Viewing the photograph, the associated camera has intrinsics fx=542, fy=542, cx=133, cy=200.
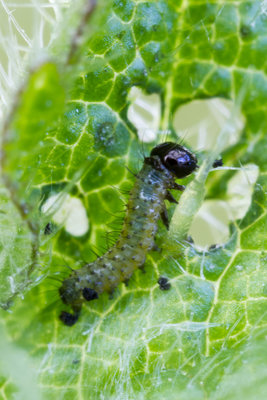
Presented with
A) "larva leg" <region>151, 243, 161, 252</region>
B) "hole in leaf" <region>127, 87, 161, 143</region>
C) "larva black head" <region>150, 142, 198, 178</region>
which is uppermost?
"hole in leaf" <region>127, 87, 161, 143</region>

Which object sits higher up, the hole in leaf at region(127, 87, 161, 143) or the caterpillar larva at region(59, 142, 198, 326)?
the hole in leaf at region(127, 87, 161, 143)

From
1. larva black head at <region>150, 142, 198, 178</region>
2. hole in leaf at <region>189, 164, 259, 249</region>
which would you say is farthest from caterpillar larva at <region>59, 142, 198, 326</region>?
hole in leaf at <region>189, 164, 259, 249</region>

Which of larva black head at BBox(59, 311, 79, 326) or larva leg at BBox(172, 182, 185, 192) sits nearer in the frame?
larva black head at BBox(59, 311, 79, 326)

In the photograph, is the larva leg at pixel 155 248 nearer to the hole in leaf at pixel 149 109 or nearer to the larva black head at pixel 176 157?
the larva black head at pixel 176 157

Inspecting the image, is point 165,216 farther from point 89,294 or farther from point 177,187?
point 89,294

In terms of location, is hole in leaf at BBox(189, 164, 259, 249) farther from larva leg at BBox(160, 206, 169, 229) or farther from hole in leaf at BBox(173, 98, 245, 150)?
hole in leaf at BBox(173, 98, 245, 150)

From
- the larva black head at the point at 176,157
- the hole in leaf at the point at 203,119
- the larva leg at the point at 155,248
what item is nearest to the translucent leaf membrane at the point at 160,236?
the larva leg at the point at 155,248

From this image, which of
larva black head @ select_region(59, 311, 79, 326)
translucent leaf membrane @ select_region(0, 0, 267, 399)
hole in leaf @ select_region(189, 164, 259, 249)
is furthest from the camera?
hole in leaf @ select_region(189, 164, 259, 249)

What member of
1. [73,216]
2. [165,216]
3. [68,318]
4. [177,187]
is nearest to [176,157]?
[177,187]
